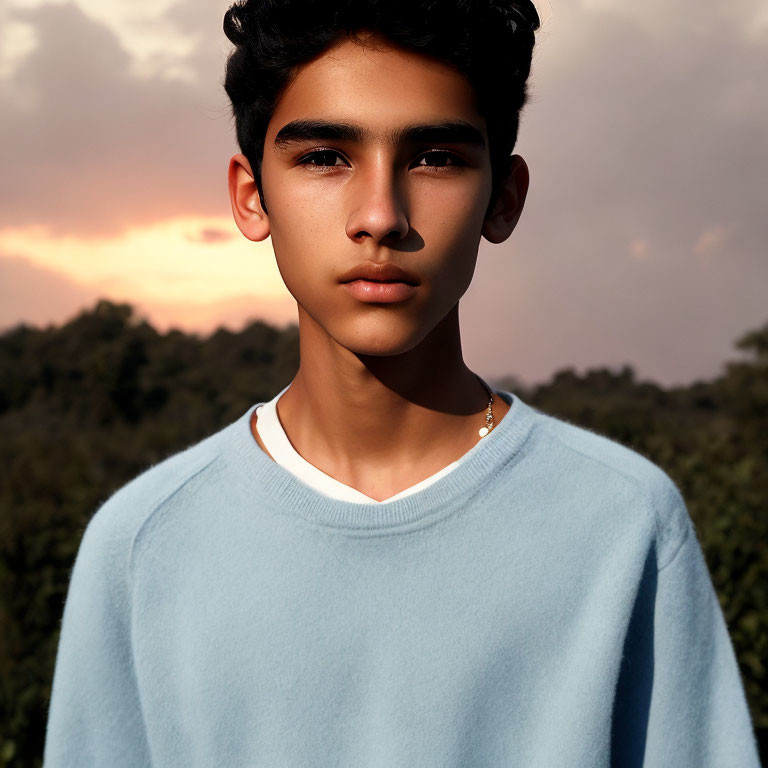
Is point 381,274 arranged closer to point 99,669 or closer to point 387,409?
point 387,409

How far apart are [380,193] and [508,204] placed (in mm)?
692

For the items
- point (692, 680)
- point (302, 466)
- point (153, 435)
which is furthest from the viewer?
point (153, 435)

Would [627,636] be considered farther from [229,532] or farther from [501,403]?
[229,532]

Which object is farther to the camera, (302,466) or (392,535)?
(302,466)

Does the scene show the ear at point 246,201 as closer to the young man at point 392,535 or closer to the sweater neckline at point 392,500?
the young man at point 392,535

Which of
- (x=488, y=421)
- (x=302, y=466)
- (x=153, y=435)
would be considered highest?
(x=153, y=435)

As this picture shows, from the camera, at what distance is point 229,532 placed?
9.09 feet

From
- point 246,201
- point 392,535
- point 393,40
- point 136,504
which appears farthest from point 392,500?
point 393,40

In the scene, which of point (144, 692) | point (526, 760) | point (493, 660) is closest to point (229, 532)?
point (144, 692)

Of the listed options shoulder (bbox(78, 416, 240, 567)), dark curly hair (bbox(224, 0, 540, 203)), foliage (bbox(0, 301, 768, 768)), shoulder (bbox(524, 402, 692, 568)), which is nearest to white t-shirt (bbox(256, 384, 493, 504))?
shoulder (bbox(78, 416, 240, 567))

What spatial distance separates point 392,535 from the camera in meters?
2.61

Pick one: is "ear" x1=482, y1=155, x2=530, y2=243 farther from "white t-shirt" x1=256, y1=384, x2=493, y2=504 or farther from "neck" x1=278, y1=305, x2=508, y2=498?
Result: "white t-shirt" x1=256, y1=384, x2=493, y2=504

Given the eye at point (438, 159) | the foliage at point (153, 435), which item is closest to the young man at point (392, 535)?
the eye at point (438, 159)

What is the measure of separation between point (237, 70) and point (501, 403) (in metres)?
1.38
